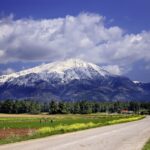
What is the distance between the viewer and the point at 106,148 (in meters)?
26.3

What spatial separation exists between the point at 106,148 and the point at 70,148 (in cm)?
232

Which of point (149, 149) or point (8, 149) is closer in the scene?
point (8, 149)

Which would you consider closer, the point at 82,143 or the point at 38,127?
the point at 82,143

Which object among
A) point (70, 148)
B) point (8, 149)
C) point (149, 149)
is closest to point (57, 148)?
point (70, 148)

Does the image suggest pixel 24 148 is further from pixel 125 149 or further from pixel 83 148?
pixel 125 149

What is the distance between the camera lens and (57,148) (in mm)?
25531

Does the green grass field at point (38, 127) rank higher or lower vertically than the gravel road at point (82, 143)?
higher

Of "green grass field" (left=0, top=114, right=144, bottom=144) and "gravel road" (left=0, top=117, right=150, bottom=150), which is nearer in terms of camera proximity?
"gravel road" (left=0, top=117, right=150, bottom=150)

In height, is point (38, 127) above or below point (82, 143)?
above

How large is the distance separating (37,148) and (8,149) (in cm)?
175

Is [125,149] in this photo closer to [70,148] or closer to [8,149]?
[70,148]

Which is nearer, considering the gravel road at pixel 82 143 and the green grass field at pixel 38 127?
the gravel road at pixel 82 143

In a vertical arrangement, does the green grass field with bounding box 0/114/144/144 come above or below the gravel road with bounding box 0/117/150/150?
above

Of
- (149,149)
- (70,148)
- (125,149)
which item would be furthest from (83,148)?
(149,149)
